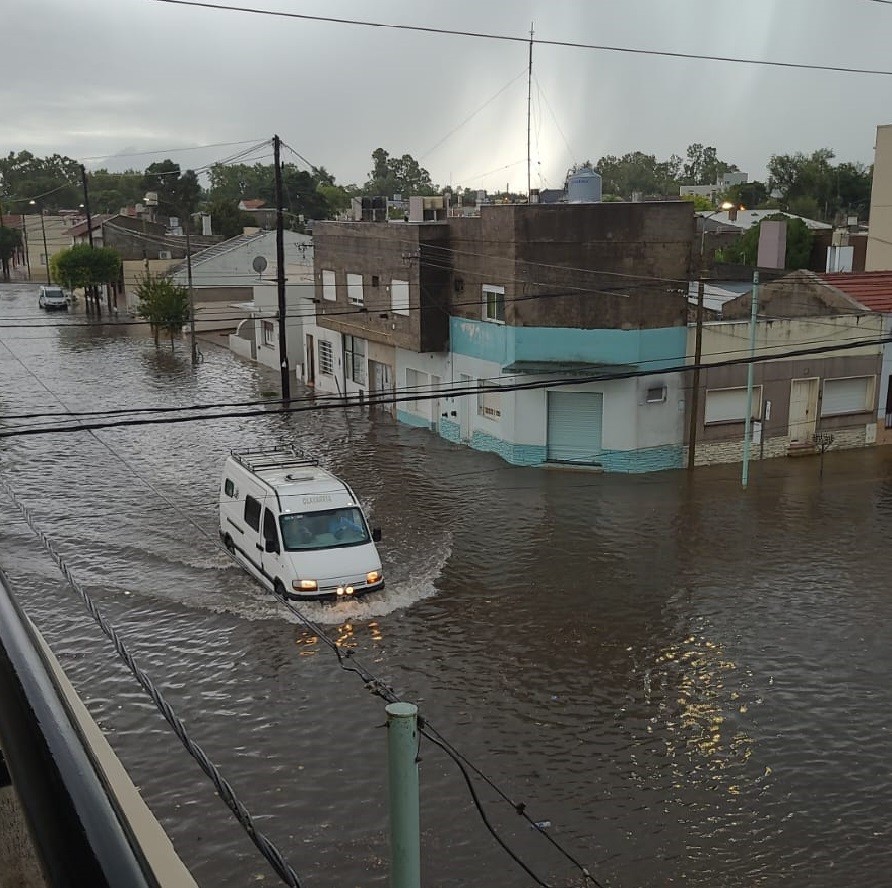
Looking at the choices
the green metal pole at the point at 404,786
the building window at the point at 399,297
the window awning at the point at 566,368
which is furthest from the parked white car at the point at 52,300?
the green metal pole at the point at 404,786

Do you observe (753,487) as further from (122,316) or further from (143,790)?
(122,316)

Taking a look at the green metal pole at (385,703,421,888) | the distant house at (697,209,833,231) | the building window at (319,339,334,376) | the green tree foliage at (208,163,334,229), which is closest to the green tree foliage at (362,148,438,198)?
the green tree foliage at (208,163,334,229)

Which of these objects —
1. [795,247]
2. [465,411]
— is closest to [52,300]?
[465,411]

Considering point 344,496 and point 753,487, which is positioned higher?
point 344,496

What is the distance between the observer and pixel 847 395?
29203 mm

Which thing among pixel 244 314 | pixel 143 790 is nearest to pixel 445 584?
pixel 143 790

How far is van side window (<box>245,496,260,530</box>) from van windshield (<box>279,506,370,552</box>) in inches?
30.1

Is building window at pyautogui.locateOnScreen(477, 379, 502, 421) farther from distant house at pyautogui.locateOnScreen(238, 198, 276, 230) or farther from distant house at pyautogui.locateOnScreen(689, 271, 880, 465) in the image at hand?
distant house at pyautogui.locateOnScreen(238, 198, 276, 230)

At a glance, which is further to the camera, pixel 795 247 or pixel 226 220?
pixel 226 220

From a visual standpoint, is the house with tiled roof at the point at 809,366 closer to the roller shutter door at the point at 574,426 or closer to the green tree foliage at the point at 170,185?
the roller shutter door at the point at 574,426

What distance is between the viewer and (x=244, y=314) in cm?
5206

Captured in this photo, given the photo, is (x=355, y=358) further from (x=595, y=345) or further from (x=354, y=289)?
(x=595, y=345)

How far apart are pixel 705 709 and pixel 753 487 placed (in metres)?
12.4

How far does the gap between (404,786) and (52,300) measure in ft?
220
